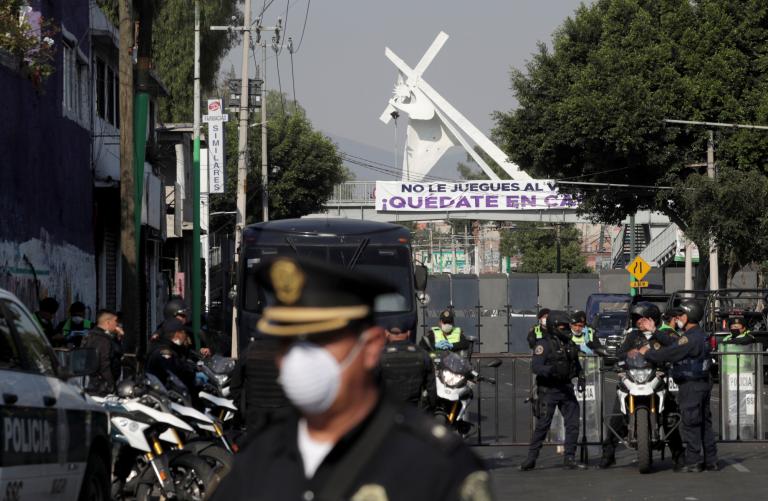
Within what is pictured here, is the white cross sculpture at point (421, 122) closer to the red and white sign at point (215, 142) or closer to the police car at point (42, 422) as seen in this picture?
the red and white sign at point (215, 142)

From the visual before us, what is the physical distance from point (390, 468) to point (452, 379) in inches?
500

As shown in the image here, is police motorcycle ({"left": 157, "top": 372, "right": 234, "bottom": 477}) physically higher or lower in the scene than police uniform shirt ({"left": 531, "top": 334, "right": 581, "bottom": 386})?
lower

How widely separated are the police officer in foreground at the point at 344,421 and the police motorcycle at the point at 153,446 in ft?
24.8

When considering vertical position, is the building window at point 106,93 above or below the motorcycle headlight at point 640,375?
above

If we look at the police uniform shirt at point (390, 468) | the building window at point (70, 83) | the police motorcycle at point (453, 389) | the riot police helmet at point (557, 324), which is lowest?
the police motorcycle at point (453, 389)

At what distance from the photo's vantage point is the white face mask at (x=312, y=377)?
2850 mm

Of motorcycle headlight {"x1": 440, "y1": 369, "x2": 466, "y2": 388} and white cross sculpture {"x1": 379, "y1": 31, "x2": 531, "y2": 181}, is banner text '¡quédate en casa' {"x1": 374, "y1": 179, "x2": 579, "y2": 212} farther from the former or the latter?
motorcycle headlight {"x1": 440, "y1": 369, "x2": 466, "y2": 388}

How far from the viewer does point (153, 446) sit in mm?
10703

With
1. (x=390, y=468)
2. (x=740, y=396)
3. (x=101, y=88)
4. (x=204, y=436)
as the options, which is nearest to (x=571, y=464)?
(x=740, y=396)

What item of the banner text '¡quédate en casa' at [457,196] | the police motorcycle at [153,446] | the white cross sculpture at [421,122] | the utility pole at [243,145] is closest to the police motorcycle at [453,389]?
the police motorcycle at [153,446]

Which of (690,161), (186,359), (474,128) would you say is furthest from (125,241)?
(474,128)

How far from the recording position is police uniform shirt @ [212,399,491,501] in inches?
116

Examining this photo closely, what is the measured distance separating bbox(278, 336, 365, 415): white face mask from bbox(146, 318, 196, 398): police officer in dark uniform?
10162 mm

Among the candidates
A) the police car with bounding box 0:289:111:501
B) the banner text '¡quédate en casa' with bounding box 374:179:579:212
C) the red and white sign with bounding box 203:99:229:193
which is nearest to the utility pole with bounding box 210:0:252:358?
the red and white sign with bounding box 203:99:229:193
